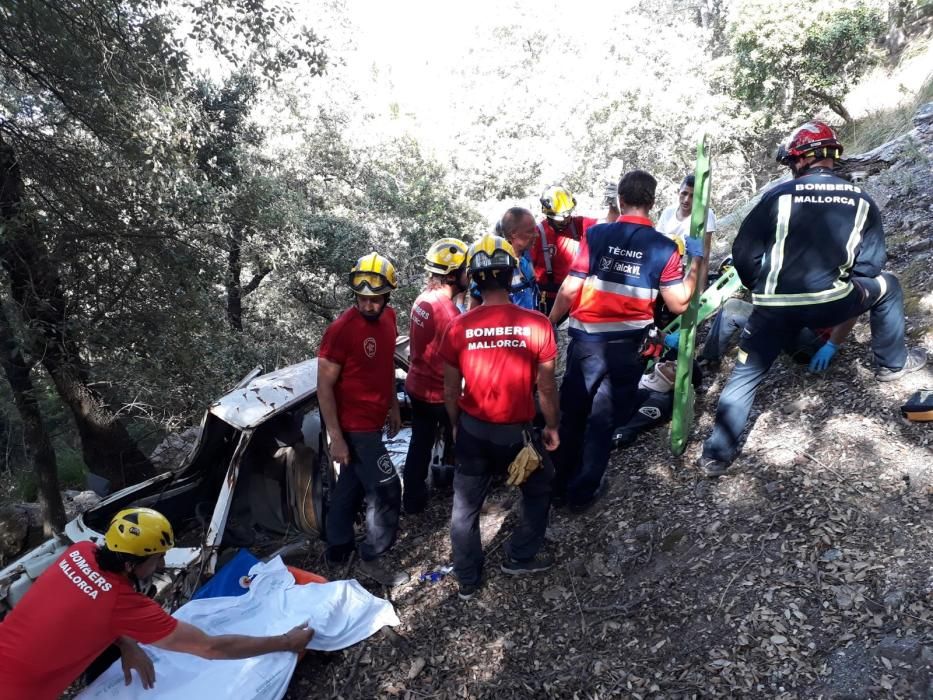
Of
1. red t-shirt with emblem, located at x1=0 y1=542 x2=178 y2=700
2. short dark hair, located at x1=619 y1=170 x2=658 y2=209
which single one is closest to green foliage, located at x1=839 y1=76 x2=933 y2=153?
short dark hair, located at x1=619 y1=170 x2=658 y2=209

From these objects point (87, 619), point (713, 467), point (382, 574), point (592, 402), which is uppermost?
point (87, 619)

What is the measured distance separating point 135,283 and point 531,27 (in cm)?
2179

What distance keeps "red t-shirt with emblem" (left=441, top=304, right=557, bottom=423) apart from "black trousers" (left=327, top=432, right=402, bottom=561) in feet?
3.07

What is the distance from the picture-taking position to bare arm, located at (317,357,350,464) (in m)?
3.72

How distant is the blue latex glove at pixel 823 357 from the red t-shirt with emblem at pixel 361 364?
285cm

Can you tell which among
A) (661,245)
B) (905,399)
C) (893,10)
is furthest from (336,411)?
(893,10)

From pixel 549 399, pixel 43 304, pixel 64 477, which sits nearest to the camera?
pixel 549 399

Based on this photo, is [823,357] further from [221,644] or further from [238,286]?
[238,286]

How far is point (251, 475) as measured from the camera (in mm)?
4930

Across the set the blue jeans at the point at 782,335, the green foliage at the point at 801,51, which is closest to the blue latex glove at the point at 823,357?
the blue jeans at the point at 782,335

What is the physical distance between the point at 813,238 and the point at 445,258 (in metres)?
2.11

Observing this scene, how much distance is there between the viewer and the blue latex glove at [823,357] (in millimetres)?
4258

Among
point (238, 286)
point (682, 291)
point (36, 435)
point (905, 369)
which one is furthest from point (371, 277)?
point (238, 286)

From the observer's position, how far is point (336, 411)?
12.5 ft
